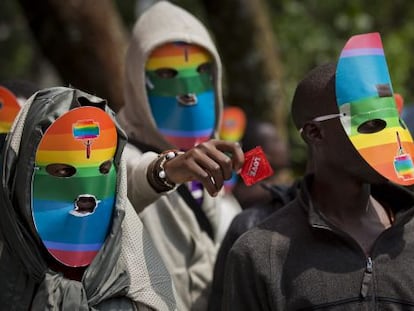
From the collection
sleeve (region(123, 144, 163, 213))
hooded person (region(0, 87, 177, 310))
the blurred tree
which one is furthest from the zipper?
the blurred tree

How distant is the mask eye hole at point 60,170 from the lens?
3.11 metres

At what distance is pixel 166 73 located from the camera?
4055 millimetres

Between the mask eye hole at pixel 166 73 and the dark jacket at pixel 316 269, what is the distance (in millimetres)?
1067

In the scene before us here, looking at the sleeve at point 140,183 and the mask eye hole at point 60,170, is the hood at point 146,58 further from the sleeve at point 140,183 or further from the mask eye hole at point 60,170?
the mask eye hole at point 60,170

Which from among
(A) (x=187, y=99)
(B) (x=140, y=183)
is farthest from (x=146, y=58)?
(B) (x=140, y=183)

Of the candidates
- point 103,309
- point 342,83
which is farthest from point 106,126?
point 342,83

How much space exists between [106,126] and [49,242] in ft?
1.51

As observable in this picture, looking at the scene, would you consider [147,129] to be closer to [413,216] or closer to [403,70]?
[413,216]

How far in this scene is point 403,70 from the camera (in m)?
9.53

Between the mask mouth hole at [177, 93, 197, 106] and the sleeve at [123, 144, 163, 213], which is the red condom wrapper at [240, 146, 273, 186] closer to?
the sleeve at [123, 144, 163, 213]

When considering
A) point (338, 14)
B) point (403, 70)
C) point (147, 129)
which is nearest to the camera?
point (147, 129)

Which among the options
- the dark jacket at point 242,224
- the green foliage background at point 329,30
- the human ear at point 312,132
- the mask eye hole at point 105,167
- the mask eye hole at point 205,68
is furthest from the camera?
the green foliage background at point 329,30

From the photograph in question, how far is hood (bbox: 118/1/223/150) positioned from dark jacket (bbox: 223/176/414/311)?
944 mm

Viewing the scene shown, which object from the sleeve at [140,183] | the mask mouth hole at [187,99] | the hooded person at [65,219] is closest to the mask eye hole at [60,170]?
the hooded person at [65,219]
